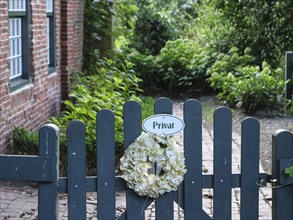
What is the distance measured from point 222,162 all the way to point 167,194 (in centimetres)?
40

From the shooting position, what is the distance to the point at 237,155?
29.9 feet

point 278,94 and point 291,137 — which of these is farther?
point 278,94

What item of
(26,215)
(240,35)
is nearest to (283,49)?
(240,35)

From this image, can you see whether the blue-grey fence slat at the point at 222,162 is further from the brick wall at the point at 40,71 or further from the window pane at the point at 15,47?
the window pane at the point at 15,47

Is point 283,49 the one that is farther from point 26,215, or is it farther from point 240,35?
→ point 26,215

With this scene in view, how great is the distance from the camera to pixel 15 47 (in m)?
9.94

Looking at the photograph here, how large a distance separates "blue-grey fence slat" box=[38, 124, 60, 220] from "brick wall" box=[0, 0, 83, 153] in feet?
13.3

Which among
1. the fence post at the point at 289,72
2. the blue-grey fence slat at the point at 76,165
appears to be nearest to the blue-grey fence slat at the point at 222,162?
the blue-grey fence slat at the point at 76,165

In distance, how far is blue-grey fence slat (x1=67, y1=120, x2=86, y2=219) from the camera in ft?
14.7

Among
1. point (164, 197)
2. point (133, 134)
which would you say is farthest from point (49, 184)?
point (164, 197)

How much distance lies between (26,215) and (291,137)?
2.99m

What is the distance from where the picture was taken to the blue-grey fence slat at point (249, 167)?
4.60 meters

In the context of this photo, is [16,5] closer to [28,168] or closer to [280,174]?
[28,168]

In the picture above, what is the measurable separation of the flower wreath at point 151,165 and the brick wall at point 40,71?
4208 mm
